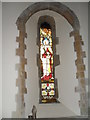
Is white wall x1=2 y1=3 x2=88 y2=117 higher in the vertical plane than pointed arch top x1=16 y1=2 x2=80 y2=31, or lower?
lower

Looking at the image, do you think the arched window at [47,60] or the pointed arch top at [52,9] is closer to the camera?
the arched window at [47,60]

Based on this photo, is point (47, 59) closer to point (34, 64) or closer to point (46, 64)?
point (46, 64)

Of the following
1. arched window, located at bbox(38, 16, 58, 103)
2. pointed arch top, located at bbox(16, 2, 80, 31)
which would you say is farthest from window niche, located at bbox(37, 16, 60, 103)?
pointed arch top, located at bbox(16, 2, 80, 31)

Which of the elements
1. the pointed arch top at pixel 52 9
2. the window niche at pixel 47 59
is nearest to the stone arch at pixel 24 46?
the pointed arch top at pixel 52 9

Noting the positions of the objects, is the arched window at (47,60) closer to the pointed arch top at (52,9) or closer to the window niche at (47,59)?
the window niche at (47,59)

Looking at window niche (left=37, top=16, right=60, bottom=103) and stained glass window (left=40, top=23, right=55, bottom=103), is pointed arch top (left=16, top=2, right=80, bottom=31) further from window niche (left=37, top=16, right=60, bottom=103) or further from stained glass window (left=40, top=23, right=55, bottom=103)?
stained glass window (left=40, top=23, right=55, bottom=103)

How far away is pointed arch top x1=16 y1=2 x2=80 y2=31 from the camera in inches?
140

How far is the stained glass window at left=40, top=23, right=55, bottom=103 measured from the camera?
11.1 feet

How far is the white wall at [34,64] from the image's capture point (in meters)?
3.31

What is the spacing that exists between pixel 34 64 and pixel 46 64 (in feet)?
0.73

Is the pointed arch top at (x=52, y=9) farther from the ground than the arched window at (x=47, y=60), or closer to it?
farther from the ground

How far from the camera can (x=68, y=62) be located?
11.5 ft

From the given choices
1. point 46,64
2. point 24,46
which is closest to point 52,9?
point 24,46

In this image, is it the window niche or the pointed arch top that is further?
the pointed arch top
